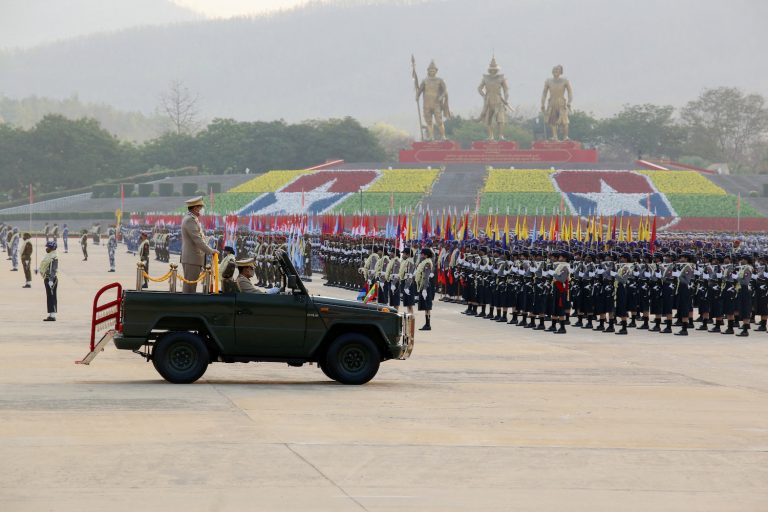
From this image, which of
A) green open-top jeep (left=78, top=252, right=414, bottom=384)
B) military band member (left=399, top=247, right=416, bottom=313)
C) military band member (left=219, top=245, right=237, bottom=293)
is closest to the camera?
green open-top jeep (left=78, top=252, right=414, bottom=384)

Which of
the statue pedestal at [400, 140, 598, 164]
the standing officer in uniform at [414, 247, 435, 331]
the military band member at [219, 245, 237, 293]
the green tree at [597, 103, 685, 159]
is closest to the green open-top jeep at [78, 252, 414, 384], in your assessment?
the military band member at [219, 245, 237, 293]

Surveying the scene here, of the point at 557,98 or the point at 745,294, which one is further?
the point at 557,98

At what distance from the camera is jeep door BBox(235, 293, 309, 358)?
48.8ft

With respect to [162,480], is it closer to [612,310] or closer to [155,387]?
[155,387]

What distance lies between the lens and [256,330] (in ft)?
48.9

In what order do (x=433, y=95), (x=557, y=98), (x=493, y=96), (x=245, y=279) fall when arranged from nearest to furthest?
(x=245, y=279) < (x=557, y=98) < (x=493, y=96) < (x=433, y=95)

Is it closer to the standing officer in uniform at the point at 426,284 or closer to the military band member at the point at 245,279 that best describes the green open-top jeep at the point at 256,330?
the military band member at the point at 245,279

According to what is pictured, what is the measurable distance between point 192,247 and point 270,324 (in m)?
1.97

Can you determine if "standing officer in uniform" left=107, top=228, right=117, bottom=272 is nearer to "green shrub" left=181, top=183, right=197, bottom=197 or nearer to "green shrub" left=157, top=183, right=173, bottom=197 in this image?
"green shrub" left=181, top=183, right=197, bottom=197

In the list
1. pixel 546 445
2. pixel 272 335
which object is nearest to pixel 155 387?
pixel 272 335

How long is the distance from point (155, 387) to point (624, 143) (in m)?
134

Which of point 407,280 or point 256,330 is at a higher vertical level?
point 256,330

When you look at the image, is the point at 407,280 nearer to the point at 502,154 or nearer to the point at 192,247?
the point at 192,247

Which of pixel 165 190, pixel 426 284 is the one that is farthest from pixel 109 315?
pixel 165 190
